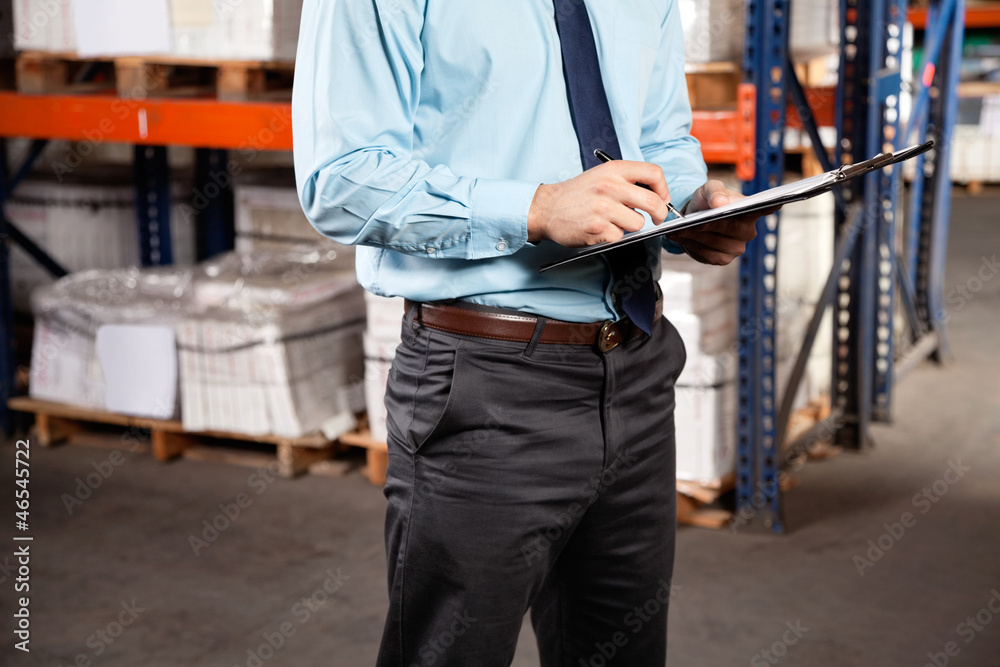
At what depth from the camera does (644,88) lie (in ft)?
6.21

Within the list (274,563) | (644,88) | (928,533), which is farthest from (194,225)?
(644,88)

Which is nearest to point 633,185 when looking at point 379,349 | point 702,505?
point 702,505

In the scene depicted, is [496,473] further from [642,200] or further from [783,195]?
[783,195]

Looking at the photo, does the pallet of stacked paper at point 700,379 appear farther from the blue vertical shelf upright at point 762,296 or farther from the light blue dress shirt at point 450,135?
the light blue dress shirt at point 450,135

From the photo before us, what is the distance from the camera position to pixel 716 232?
5.87 ft

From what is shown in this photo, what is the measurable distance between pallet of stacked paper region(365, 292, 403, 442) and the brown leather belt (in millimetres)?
2779

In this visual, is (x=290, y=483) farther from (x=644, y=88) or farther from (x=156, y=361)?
(x=644, y=88)

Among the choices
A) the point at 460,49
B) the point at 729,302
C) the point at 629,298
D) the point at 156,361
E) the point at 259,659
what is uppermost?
the point at 460,49

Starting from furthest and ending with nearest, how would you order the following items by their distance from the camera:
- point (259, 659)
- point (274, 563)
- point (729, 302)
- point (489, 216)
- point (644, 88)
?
point (729, 302) → point (274, 563) → point (259, 659) → point (644, 88) → point (489, 216)

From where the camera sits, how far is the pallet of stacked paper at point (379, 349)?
454cm

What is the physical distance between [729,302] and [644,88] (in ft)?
8.83

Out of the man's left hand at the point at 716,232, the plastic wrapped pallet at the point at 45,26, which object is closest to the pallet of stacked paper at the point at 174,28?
the plastic wrapped pallet at the point at 45,26

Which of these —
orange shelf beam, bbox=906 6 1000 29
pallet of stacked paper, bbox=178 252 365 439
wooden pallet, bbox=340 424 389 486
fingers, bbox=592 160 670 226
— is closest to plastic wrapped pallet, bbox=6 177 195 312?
pallet of stacked paper, bbox=178 252 365 439

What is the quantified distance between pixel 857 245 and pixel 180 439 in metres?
3.40
